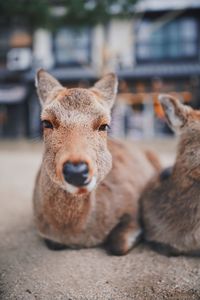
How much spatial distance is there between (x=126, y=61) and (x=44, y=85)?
13463 mm

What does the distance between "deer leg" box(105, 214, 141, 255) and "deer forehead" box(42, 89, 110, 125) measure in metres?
1.31

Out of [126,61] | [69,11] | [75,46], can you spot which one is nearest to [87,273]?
[69,11]

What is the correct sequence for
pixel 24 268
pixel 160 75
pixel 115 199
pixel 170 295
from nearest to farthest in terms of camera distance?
pixel 170 295 < pixel 24 268 < pixel 115 199 < pixel 160 75

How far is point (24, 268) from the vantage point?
342 cm

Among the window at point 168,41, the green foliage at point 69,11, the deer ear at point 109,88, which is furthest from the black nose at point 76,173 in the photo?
the window at point 168,41

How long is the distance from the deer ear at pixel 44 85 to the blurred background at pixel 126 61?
12.2m

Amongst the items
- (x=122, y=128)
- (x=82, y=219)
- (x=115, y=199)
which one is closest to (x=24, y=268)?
(x=82, y=219)

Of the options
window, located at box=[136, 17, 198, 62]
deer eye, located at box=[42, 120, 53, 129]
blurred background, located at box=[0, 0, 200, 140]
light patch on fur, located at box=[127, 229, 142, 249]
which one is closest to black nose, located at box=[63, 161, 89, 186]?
deer eye, located at box=[42, 120, 53, 129]

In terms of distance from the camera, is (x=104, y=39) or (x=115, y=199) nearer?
(x=115, y=199)

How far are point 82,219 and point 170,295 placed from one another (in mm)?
1099

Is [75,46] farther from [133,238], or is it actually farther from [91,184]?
[91,184]

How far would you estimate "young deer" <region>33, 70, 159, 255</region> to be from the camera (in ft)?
9.47

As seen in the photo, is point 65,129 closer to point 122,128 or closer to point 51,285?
point 51,285

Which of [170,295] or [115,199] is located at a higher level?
[115,199]
